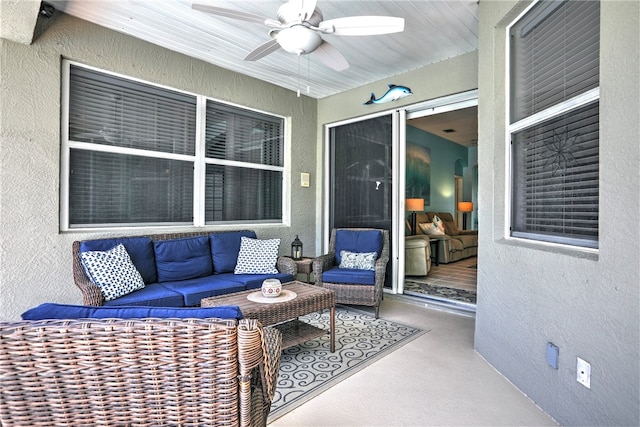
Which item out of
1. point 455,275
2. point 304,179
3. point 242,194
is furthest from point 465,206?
point 242,194

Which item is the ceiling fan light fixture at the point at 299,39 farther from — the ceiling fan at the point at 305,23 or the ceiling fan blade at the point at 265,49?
the ceiling fan blade at the point at 265,49

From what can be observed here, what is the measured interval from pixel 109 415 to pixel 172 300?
1869mm

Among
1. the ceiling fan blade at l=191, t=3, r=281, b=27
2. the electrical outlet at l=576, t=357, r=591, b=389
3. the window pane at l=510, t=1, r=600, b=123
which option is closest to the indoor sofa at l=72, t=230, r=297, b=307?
the ceiling fan blade at l=191, t=3, r=281, b=27

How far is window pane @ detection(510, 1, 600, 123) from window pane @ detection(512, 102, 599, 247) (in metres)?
0.16

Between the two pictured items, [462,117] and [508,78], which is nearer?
[508,78]

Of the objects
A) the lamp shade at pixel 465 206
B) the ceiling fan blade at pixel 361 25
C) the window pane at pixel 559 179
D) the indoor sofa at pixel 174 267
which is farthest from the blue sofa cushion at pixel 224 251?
the lamp shade at pixel 465 206

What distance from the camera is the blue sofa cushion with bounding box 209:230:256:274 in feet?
12.2

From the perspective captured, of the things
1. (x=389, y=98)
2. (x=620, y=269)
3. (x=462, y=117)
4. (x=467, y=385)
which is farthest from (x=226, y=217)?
(x=462, y=117)

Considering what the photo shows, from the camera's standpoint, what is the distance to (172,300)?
112 inches

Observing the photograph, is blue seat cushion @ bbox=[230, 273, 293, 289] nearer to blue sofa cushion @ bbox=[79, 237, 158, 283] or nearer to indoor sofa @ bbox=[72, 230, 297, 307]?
indoor sofa @ bbox=[72, 230, 297, 307]

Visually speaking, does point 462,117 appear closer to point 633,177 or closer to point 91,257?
point 633,177

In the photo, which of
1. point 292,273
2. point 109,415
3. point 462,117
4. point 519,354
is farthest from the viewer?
point 462,117

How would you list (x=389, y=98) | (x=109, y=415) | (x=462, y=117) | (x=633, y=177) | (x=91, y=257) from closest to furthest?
(x=109, y=415), (x=633, y=177), (x=91, y=257), (x=389, y=98), (x=462, y=117)

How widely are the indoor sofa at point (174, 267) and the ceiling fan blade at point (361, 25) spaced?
2.36m
